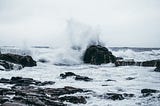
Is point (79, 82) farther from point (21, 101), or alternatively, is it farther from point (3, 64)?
point (3, 64)

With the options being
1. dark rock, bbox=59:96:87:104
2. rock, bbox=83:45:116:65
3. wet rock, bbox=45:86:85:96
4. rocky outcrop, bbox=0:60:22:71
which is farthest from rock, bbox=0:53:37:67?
dark rock, bbox=59:96:87:104

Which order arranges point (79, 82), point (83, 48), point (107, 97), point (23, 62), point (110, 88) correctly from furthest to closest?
point (83, 48) → point (23, 62) → point (79, 82) → point (110, 88) → point (107, 97)

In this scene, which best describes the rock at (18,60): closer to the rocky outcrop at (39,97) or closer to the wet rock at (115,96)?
the rocky outcrop at (39,97)

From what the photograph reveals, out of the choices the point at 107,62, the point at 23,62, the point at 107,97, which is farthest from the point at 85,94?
the point at 107,62

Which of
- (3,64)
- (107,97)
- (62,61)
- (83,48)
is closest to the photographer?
(107,97)

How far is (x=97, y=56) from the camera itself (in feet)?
111

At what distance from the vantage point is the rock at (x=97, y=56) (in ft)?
109

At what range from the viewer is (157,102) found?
11.0 metres

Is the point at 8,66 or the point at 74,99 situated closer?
the point at 74,99

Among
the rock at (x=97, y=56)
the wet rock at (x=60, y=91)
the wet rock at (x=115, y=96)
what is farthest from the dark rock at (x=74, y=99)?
the rock at (x=97, y=56)

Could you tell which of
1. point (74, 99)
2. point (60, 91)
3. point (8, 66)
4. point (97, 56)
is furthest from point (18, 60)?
point (74, 99)

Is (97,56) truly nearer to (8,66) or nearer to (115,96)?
(8,66)

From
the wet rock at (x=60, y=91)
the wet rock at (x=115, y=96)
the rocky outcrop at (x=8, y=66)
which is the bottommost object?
the wet rock at (x=115, y=96)

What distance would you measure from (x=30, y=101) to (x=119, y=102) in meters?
3.50
